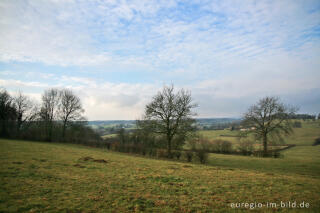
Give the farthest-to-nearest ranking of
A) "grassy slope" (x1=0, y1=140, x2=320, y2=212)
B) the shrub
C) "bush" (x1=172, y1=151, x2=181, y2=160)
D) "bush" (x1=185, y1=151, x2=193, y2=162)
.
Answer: the shrub → "bush" (x1=172, y1=151, x2=181, y2=160) → "bush" (x1=185, y1=151, x2=193, y2=162) → "grassy slope" (x1=0, y1=140, x2=320, y2=212)

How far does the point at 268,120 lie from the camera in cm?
3600

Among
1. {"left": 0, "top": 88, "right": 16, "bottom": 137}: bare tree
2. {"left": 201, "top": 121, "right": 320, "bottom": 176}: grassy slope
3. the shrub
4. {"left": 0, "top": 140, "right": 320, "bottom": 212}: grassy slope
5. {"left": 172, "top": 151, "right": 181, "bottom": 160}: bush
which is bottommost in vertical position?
the shrub

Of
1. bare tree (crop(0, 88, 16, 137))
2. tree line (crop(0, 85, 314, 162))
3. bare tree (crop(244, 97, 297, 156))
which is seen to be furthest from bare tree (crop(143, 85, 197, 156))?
bare tree (crop(0, 88, 16, 137))

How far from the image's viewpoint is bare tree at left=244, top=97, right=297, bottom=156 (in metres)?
34.9

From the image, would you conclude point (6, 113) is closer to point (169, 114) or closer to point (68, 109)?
point (68, 109)

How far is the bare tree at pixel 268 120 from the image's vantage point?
1374 inches

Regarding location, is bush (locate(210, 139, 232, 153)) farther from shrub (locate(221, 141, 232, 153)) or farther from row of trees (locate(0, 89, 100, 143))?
row of trees (locate(0, 89, 100, 143))

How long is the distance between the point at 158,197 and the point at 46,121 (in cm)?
4910

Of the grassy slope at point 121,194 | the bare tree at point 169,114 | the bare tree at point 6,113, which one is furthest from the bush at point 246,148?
the bare tree at point 6,113

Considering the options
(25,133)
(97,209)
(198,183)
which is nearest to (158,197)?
(97,209)

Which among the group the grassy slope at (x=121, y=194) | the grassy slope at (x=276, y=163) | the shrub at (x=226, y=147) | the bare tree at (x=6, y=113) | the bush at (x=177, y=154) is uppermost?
the bare tree at (x=6, y=113)

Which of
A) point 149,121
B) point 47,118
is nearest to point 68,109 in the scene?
point 47,118

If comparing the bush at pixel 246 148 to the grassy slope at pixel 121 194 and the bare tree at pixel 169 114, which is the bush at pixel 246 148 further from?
the grassy slope at pixel 121 194

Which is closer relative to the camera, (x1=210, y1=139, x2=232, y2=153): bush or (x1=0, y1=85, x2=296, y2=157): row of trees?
(x1=0, y1=85, x2=296, y2=157): row of trees
